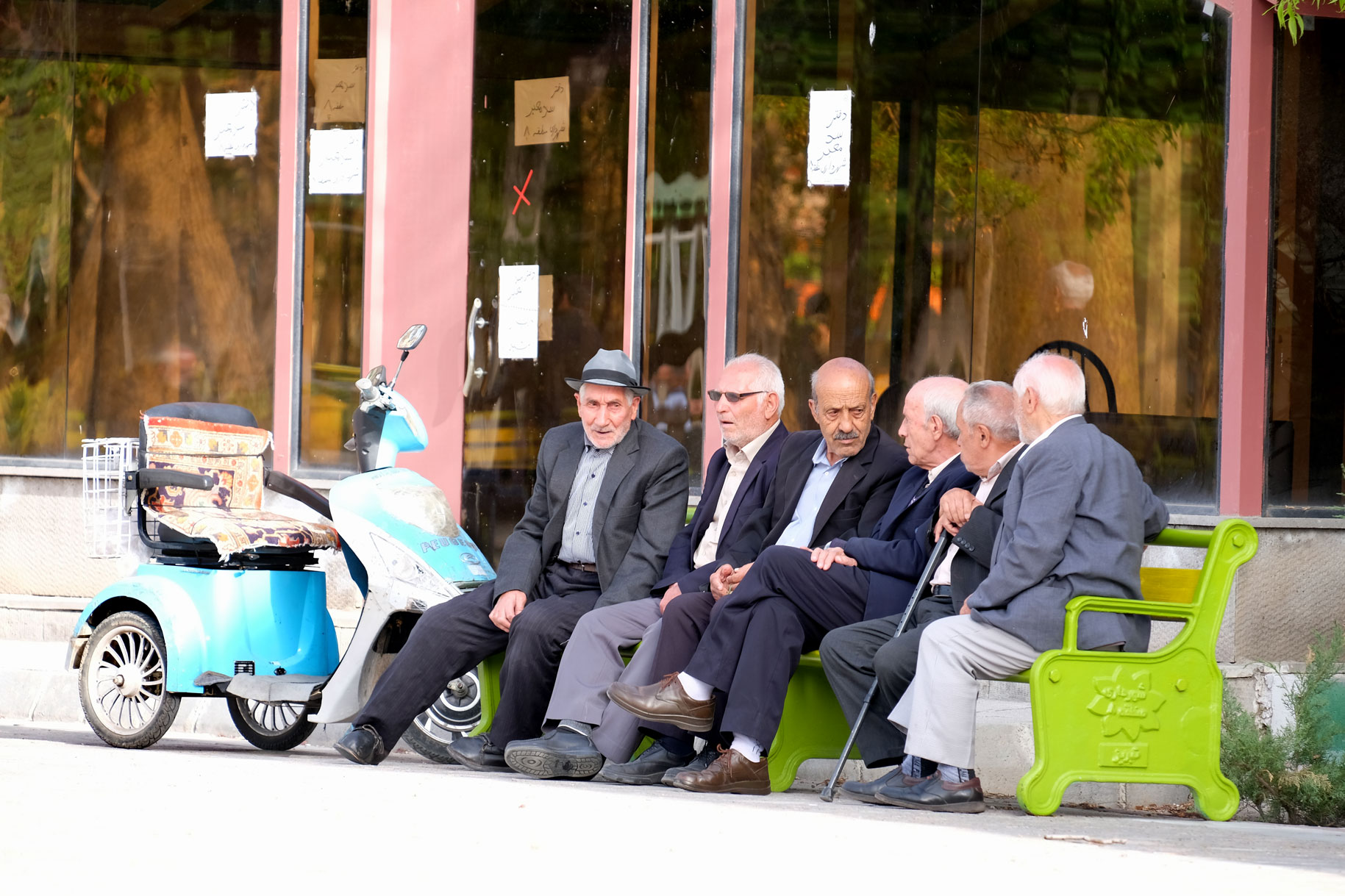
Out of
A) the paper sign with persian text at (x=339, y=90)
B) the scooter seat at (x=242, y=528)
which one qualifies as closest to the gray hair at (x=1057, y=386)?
the scooter seat at (x=242, y=528)

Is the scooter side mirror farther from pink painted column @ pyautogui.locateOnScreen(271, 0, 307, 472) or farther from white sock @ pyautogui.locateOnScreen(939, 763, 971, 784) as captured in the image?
pink painted column @ pyautogui.locateOnScreen(271, 0, 307, 472)

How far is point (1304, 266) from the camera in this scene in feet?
26.2

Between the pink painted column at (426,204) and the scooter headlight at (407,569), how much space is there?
3191mm

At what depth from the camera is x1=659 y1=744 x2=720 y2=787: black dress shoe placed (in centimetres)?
553

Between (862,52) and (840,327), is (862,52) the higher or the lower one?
the higher one

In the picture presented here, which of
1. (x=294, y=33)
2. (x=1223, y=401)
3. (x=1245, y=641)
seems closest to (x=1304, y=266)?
(x=1223, y=401)

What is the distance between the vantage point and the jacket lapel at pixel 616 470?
20.3 feet

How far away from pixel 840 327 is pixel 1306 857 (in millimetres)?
4705

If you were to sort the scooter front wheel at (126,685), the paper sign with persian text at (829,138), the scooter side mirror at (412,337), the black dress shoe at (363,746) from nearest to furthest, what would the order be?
the black dress shoe at (363,746) → the scooter front wheel at (126,685) → the scooter side mirror at (412,337) → the paper sign with persian text at (829,138)

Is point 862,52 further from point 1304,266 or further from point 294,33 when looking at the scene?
point 294,33

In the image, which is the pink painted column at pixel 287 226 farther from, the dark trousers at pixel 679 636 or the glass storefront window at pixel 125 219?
the dark trousers at pixel 679 636

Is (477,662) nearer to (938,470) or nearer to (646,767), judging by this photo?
(646,767)

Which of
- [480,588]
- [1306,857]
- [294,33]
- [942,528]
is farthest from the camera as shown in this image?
[294,33]

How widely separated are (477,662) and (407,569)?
0.48 m
